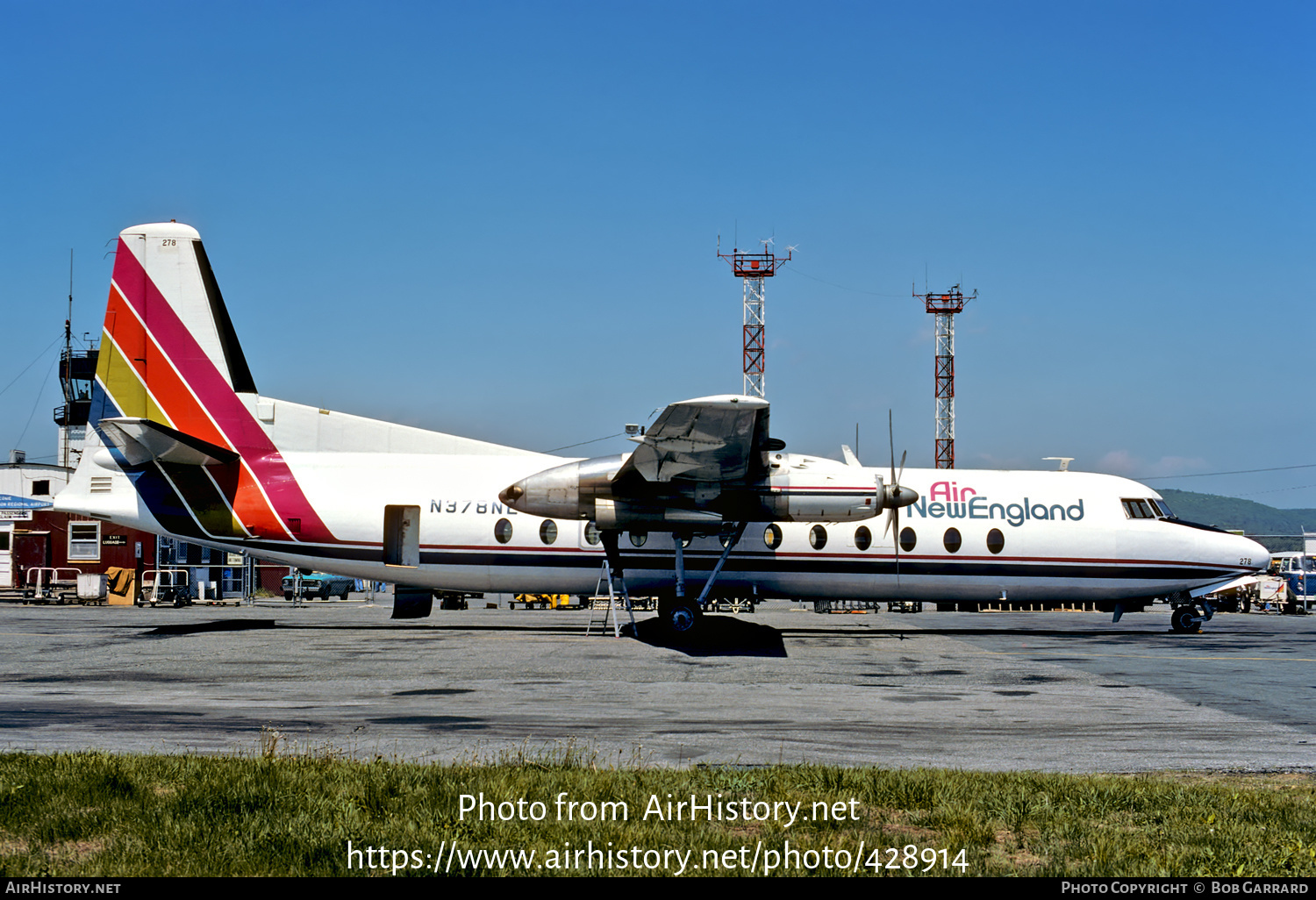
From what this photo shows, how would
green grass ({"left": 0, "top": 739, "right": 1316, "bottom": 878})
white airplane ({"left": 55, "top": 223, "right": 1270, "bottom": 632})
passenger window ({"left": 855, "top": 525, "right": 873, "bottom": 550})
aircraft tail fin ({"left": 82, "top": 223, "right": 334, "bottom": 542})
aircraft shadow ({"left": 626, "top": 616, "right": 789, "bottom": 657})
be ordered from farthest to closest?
1. passenger window ({"left": 855, "top": 525, "right": 873, "bottom": 550})
2. aircraft tail fin ({"left": 82, "top": 223, "right": 334, "bottom": 542})
3. white airplane ({"left": 55, "top": 223, "right": 1270, "bottom": 632})
4. aircraft shadow ({"left": 626, "top": 616, "right": 789, "bottom": 657})
5. green grass ({"left": 0, "top": 739, "right": 1316, "bottom": 878})

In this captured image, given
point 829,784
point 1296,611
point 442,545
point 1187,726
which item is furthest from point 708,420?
point 1296,611

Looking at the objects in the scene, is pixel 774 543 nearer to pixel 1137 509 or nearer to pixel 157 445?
pixel 1137 509

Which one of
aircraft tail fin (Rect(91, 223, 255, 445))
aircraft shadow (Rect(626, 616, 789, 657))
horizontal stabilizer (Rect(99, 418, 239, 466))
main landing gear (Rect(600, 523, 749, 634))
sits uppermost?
aircraft tail fin (Rect(91, 223, 255, 445))

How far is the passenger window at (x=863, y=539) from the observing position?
75.0 feet

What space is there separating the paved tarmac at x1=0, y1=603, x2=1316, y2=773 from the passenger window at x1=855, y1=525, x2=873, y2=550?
220cm

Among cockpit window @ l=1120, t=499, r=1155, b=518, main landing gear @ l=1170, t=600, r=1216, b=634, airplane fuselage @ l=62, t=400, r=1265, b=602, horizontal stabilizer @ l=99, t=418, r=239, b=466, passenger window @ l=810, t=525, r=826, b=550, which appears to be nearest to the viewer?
horizontal stabilizer @ l=99, t=418, r=239, b=466

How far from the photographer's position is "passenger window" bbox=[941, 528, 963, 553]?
23031mm

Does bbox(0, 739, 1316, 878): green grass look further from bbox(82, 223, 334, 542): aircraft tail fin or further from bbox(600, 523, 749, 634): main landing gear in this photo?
bbox(82, 223, 334, 542): aircraft tail fin

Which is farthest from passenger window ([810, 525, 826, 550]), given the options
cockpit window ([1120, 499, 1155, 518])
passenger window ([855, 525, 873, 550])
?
cockpit window ([1120, 499, 1155, 518])

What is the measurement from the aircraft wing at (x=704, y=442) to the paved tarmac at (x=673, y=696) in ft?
11.9

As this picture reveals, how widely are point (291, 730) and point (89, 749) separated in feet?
5.90

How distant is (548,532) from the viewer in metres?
22.5

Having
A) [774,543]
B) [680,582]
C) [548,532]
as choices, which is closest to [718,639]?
[680,582]
